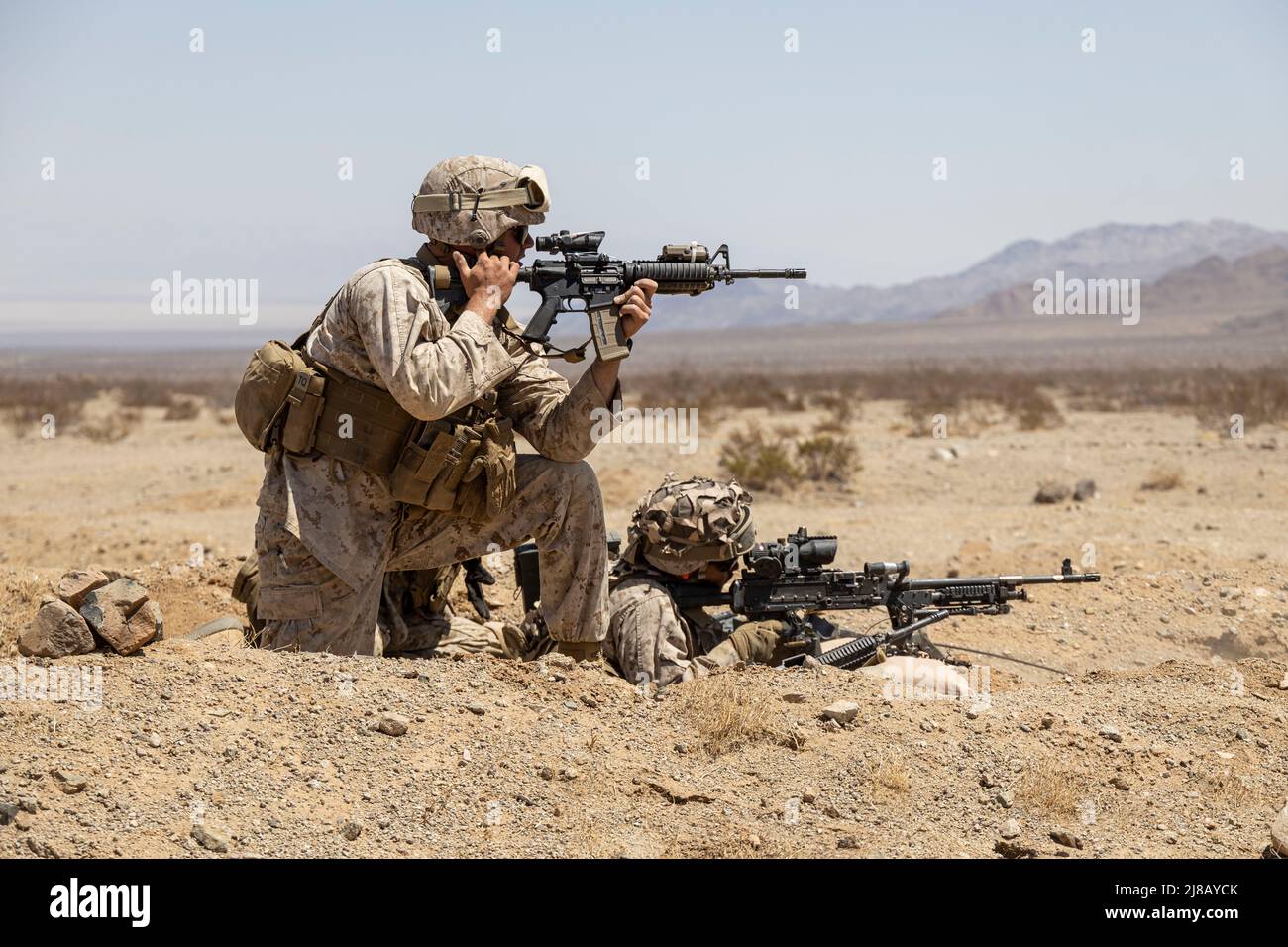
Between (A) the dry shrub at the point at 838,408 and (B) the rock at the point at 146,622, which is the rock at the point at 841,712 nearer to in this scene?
(B) the rock at the point at 146,622

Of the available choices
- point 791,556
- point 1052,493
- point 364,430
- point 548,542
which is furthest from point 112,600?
point 1052,493

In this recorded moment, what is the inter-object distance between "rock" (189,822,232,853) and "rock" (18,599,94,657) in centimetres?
110

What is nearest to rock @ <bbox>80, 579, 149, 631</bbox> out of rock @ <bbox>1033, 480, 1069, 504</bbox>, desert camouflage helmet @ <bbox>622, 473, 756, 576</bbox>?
desert camouflage helmet @ <bbox>622, 473, 756, 576</bbox>

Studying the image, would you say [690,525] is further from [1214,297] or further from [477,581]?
[1214,297]

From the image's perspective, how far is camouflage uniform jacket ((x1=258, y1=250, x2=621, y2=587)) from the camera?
468cm

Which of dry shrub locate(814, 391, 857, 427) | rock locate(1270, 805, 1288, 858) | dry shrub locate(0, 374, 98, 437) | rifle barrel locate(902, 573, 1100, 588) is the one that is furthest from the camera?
dry shrub locate(0, 374, 98, 437)

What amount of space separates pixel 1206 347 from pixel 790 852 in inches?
3122

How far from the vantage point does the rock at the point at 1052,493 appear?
12.4 meters

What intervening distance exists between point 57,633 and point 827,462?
1096 centimetres

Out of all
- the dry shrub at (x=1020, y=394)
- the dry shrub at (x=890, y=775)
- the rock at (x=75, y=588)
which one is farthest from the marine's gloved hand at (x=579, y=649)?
the dry shrub at (x=1020, y=394)

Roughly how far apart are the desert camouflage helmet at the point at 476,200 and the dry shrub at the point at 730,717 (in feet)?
6.21

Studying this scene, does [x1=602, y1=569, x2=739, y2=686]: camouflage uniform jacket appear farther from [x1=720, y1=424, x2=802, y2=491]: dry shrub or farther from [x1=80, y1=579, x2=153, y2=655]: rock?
[x1=720, y1=424, x2=802, y2=491]: dry shrub

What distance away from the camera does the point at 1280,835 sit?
3.77 metres

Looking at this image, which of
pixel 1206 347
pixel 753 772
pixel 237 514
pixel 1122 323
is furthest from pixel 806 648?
pixel 1122 323
